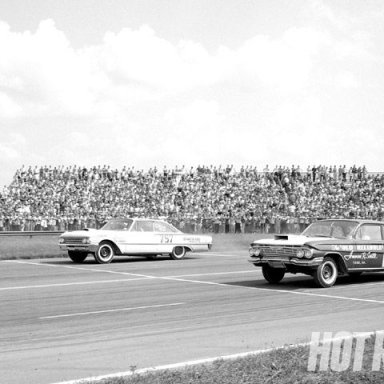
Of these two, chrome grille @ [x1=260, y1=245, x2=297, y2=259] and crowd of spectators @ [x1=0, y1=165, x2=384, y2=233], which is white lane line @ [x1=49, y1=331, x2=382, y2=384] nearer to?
chrome grille @ [x1=260, y1=245, x2=297, y2=259]

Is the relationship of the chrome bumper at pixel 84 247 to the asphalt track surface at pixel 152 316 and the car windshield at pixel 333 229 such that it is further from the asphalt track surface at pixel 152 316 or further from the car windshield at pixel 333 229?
the car windshield at pixel 333 229

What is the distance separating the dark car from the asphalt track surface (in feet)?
1.35

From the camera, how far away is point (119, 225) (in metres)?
22.0

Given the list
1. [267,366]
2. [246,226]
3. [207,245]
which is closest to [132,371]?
[267,366]

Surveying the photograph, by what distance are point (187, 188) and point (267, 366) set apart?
1622 inches

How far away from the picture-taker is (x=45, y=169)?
48.6m

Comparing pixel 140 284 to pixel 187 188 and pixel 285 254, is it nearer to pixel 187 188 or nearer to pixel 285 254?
pixel 285 254

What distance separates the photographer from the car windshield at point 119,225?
71.7 feet

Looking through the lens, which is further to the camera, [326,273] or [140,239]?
[140,239]

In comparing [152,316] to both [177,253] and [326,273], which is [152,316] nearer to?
[326,273]

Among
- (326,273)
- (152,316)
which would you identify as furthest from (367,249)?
(152,316)

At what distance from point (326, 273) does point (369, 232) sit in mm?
1891

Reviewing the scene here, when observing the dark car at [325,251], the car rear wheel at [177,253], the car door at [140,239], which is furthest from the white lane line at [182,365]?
the car rear wheel at [177,253]

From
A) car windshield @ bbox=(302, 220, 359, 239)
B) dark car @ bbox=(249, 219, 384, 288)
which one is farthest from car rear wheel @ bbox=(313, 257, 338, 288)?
car windshield @ bbox=(302, 220, 359, 239)
